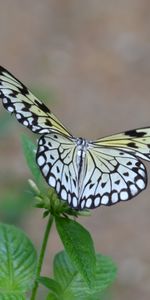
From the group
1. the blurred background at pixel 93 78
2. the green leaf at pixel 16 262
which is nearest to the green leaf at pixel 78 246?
the green leaf at pixel 16 262

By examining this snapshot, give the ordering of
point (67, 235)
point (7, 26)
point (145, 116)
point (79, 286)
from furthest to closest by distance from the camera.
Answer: point (7, 26), point (145, 116), point (79, 286), point (67, 235)

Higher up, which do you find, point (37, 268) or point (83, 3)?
point (83, 3)

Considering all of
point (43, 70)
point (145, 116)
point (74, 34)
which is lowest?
point (145, 116)

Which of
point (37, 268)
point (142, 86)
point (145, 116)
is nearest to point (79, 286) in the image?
point (37, 268)

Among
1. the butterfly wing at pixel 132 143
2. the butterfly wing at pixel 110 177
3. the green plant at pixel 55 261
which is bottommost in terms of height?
the green plant at pixel 55 261

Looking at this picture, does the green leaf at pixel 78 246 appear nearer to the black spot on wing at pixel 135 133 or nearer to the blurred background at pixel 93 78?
the black spot on wing at pixel 135 133

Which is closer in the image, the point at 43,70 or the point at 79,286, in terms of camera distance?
the point at 79,286

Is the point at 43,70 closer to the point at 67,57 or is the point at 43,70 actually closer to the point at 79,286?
the point at 67,57
